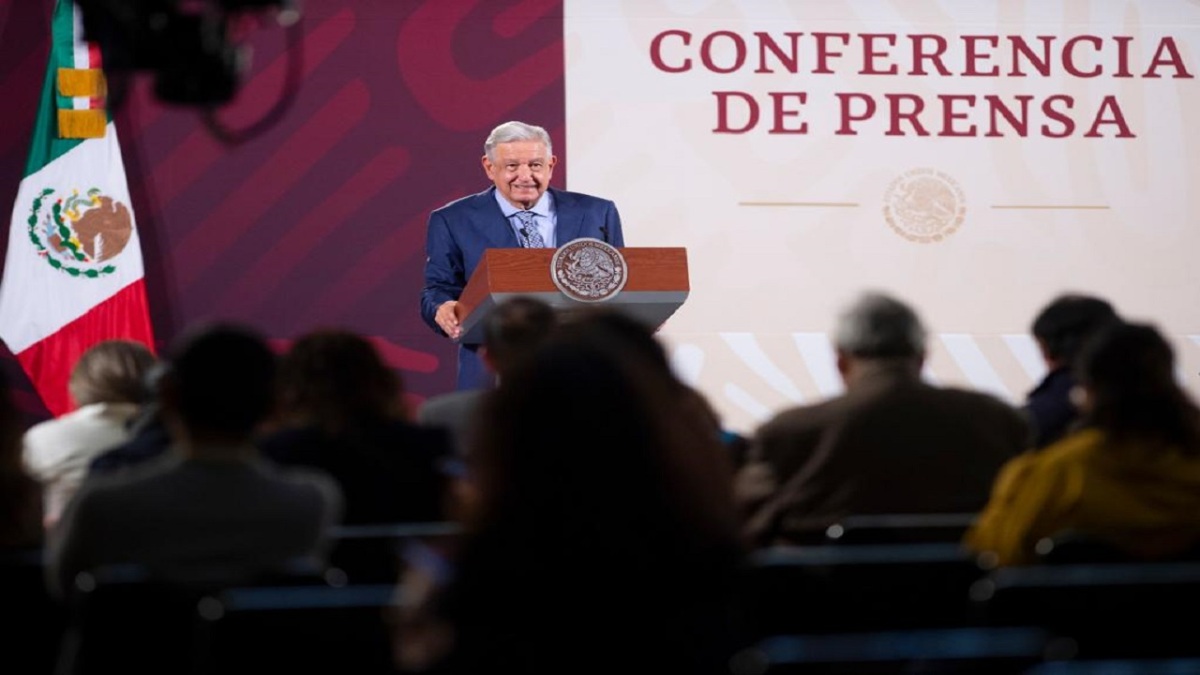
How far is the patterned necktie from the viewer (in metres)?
5.71

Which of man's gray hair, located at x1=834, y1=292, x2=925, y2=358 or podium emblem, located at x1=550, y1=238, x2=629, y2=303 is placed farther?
podium emblem, located at x1=550, y1=238, x2=629, y2=303

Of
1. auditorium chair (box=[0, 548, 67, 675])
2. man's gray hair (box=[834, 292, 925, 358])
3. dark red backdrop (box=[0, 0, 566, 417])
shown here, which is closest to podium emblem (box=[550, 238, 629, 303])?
man's gray hair (box=[834, 292, 925, 358])

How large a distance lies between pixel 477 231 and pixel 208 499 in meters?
3.17

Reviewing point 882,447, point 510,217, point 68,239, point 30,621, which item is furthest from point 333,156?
point 30,621

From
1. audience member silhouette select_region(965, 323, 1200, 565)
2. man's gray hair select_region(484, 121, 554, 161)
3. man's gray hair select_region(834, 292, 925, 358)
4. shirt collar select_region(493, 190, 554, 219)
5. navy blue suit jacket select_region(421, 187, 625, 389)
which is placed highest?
man's gray hair select_region(484, 121, 554, 161)

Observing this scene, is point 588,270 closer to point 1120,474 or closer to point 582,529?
point 1120,474

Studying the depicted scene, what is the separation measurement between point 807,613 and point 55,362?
17.3 ft

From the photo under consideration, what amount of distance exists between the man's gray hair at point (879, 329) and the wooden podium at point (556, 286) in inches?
47.1

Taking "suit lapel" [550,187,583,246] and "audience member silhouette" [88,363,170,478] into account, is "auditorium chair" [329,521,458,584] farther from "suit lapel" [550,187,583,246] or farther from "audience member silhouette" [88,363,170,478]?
"suit lapel" [550,187,583,246]

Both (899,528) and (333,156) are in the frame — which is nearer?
(899,528)

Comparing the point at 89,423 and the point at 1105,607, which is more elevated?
the point at 89,423

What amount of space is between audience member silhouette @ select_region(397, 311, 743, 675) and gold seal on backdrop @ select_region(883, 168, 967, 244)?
234 inches

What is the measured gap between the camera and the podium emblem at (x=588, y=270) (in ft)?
15.2

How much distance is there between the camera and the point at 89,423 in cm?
397
